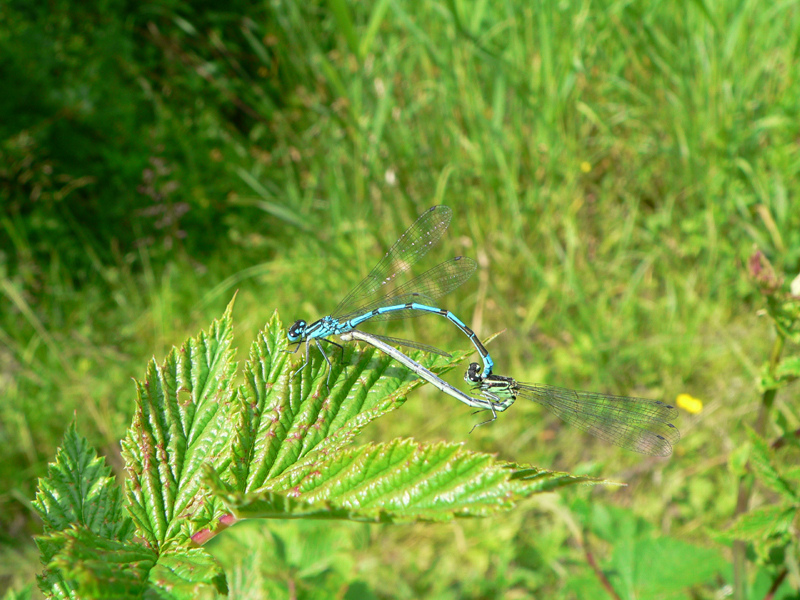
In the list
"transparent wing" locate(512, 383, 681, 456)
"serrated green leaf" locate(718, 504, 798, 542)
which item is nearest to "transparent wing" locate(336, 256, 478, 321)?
"transparent wing" locate(512, 383, 681, 456)

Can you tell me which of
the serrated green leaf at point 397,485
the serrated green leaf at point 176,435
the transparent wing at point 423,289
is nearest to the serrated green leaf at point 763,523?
the serrated green leaf at point 397,485

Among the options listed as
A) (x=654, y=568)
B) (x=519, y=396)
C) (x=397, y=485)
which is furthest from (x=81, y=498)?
(x=654, y=568)

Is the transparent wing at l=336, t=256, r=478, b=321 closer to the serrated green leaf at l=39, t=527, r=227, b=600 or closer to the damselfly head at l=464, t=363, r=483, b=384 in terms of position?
the damselfly head at l=464, t=363, r=483, b=384

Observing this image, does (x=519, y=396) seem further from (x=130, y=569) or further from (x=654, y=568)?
(x=130, y=569)

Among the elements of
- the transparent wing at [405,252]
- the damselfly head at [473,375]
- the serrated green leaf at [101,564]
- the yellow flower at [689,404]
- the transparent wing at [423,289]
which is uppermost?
the transparent wing at [405,252]

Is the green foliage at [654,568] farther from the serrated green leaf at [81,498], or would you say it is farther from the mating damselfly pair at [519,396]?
the serrated green leaf at [81,498]

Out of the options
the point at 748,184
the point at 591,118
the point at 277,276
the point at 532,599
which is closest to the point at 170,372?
the point at 532,599

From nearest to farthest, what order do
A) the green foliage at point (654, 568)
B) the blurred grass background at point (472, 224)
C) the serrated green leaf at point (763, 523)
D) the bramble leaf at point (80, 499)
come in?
the bramble leaf at point (80, 499), the serrated green leaf at point (763, 523), the green foliage at point (654, 568), the blurred grass background at point (472, 224)
